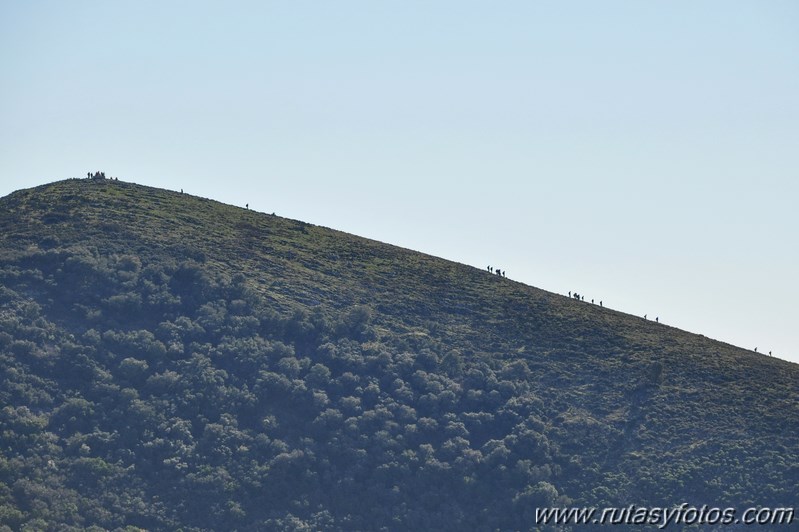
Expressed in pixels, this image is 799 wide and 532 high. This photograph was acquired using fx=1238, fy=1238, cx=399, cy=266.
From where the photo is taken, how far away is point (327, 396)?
71.8 metres

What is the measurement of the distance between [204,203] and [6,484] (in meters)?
38.1

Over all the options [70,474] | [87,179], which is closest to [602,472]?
[70,474]

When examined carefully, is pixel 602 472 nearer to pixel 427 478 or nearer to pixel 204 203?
pixel 427 478

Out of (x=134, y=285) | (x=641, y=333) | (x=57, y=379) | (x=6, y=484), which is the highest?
(x=641, y=333)

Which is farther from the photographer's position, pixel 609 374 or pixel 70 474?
pixel 609 374

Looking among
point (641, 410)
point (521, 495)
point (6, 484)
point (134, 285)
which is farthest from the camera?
point (134, 285)

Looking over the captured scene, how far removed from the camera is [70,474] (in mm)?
62312

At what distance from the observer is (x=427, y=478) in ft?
218

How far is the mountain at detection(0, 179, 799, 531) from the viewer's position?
6366cm

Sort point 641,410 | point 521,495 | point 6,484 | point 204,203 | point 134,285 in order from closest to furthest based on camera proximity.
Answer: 1. point 6,484
2. point 521,495
3. point 641,410
4. point 134,285
5. point 204,203

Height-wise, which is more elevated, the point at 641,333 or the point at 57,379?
the point at 641,333

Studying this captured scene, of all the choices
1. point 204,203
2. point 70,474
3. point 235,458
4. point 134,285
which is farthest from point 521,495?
point 204,203

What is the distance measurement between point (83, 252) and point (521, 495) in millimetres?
32882

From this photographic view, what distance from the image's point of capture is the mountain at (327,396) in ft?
209
